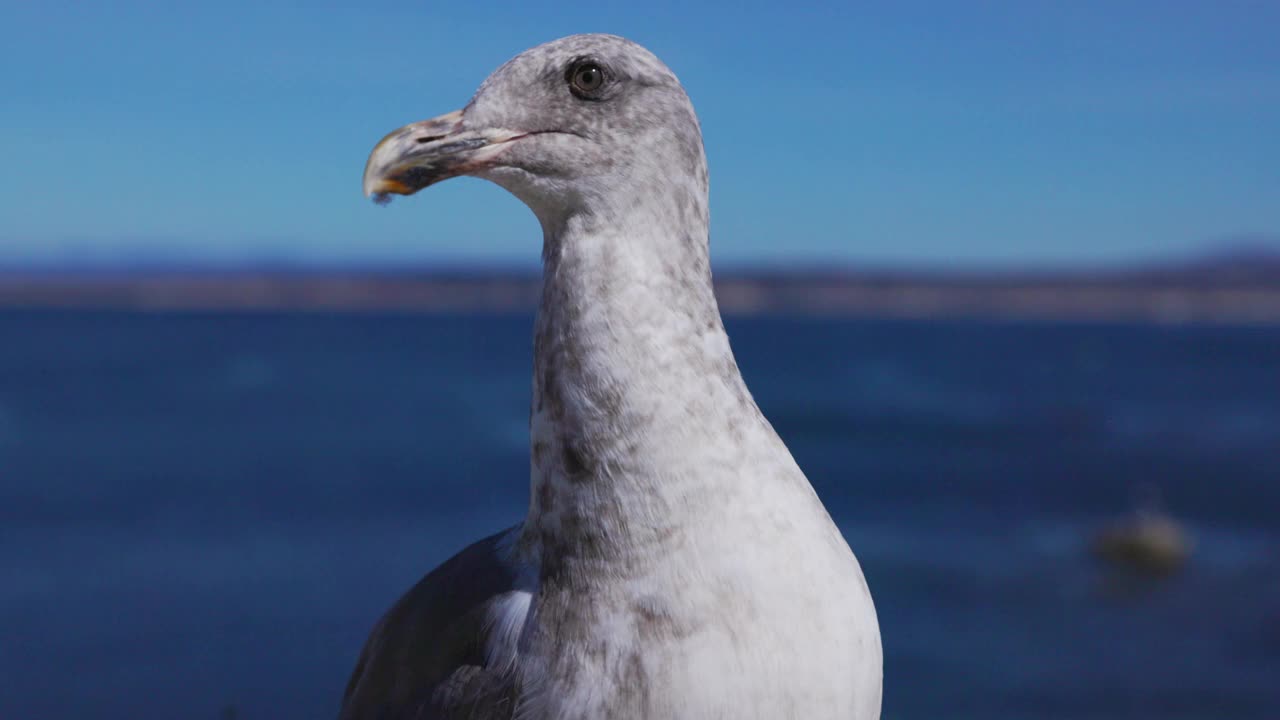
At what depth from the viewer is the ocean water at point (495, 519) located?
50.1m

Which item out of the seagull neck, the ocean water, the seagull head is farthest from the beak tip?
the ocean water

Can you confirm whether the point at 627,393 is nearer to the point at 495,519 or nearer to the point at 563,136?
the point at 563,136

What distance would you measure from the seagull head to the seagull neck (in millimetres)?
125

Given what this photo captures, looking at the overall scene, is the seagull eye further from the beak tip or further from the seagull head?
the beak tip

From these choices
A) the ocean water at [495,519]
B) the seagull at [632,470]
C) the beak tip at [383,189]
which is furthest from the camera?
the ocean water at [495,519]

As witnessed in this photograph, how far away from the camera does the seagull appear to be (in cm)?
285

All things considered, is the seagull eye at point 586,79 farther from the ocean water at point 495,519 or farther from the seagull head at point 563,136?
the ocean water at point 495,519

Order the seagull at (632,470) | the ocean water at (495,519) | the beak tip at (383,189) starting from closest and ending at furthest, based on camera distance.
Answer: the seagull at (632,470)
the beak tip at (383,189)
the ocean water at (495,519)

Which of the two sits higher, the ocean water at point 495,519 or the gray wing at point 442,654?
the gray wing at point 442,654

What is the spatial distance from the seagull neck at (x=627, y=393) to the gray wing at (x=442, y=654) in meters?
0.35

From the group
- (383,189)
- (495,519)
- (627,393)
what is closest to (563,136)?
(383,189)

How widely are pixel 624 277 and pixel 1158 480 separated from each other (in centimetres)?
→ 10043

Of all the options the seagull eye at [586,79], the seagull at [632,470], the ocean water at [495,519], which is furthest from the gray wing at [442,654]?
the ocean water at [495,519]

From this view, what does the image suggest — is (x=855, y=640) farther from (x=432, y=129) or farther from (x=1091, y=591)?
(x=1091, y=591)
